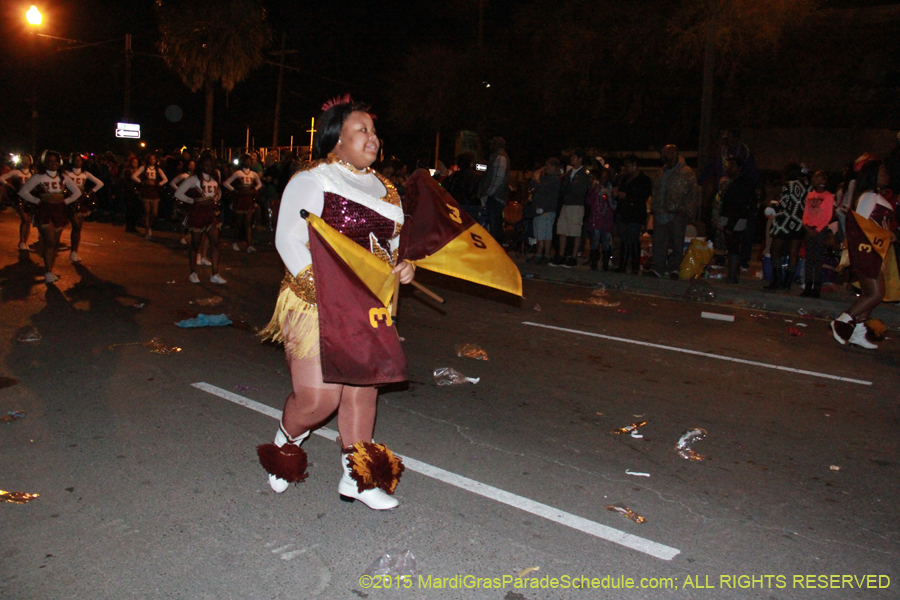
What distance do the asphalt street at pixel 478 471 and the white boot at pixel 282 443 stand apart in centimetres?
10

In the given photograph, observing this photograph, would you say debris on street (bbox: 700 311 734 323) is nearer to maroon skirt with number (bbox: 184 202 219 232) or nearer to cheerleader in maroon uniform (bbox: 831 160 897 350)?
cheerleader in maroon uniform (bbox: 831 160 897 350)

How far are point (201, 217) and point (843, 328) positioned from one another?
8243mm

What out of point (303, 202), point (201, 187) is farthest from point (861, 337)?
point (201, 187)

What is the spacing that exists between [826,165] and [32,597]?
80.5ft

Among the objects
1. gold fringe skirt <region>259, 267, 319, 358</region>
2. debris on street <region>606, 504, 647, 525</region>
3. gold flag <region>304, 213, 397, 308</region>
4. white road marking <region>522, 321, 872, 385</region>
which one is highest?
gold flag <region>304, 213, 397, 308</region>

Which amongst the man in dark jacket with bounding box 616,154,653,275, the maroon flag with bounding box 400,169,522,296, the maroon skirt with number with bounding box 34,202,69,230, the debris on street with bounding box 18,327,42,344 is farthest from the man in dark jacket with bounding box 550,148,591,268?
the maroon flag with bounding box 400,169,522,296

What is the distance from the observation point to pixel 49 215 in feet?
34.3

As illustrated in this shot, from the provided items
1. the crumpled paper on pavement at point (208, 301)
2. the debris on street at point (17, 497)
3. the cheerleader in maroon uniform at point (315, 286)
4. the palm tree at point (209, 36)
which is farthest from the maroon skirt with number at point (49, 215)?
the palm tree at point (209, 36)

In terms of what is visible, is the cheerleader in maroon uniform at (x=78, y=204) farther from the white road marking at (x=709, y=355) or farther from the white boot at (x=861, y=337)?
the white boot at (x=861, y=337)

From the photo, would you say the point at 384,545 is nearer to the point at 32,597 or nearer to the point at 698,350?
the point at 32,597

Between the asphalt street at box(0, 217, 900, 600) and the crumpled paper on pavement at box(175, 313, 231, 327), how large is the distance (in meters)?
0.15

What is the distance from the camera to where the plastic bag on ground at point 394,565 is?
326cm

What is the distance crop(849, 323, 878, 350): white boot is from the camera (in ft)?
26.4

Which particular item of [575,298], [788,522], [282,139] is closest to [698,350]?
[575,298]
